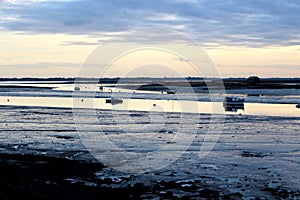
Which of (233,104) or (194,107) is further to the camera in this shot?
(194,107)

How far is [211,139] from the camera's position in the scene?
83.0ft

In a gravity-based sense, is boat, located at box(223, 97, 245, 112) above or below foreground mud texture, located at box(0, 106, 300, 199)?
above

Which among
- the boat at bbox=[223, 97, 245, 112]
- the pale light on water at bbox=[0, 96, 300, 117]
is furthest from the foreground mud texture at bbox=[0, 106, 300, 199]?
the boat at bbox=[223, 97, 245, 112]

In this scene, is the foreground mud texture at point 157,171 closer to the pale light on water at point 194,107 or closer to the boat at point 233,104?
the pale light on water at point 194,107

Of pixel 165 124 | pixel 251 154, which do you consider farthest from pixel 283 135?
pixel 165 124

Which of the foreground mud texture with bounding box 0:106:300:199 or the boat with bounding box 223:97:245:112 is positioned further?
the boat with bounding box 223:97:245:112

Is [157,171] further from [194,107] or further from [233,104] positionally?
[233,104]

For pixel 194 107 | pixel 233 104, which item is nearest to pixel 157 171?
pixel 194 107

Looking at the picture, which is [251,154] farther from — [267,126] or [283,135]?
[267,126]

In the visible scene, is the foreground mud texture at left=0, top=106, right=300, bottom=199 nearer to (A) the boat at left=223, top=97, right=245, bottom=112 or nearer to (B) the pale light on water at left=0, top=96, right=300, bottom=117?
(B) the pale light on water at left=0, top=96, right=300, bottom=117

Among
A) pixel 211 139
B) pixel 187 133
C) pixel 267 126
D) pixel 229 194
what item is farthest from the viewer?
pixel 267 126

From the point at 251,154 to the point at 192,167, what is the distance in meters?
4.10

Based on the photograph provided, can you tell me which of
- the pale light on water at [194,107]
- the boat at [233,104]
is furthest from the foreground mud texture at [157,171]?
the boat at [233,104]

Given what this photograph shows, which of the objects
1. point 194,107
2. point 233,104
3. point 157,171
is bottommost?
point 157,171
